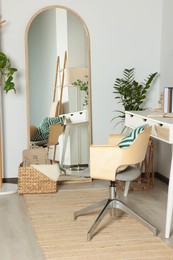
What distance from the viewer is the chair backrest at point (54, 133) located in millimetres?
4918

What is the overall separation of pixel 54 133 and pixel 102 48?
3.45 ft

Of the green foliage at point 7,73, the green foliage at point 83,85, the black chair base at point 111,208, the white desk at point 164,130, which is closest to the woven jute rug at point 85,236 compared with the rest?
the black chair base at point 111,208

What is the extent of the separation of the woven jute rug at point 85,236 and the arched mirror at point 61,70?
39.1 inches

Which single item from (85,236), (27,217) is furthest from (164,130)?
(27,217)

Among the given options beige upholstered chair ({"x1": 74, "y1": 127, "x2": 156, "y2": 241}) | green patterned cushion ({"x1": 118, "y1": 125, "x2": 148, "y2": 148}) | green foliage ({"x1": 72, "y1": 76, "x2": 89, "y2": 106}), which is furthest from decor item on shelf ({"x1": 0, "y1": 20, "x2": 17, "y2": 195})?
green patterned cushion ({"x1": 118, "y1": 125, "x2": 148, "y2": 148})

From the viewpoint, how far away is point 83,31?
494 centimetres

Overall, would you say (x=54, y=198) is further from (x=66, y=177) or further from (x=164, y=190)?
(x=164, y=190)

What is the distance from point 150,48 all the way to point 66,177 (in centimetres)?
169

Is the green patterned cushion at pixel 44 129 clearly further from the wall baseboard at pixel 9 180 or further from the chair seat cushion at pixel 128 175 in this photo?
the chair seat cushion at pixel 128 175

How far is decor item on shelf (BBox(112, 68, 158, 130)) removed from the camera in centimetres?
493

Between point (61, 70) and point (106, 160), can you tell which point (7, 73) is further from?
point (106, 160)

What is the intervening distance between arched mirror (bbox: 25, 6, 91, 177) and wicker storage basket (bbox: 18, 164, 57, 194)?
0.48m

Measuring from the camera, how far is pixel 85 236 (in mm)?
3305

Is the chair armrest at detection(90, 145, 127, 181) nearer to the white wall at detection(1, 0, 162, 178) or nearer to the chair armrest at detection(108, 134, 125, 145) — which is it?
the chair armrest at detection(108, 134, 125, 145)
